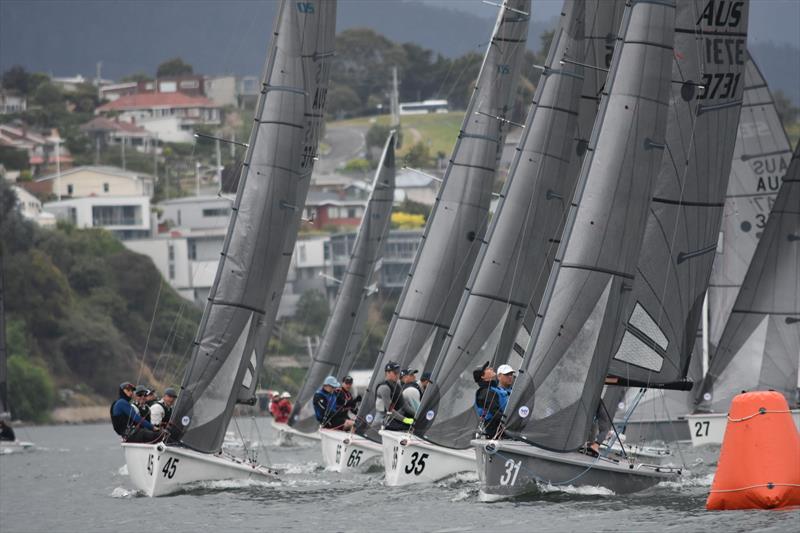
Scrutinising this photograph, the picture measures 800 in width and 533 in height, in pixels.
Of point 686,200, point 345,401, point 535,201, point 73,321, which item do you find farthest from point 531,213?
point 73,321

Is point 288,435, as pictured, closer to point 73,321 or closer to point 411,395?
point 411,395

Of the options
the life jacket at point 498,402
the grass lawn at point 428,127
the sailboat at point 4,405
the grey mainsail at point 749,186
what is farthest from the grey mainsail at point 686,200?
the grass lawn at point 428,127

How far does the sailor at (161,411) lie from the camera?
2412cm

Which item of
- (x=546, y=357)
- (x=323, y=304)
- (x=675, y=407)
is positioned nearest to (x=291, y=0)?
(x=546, y=357)

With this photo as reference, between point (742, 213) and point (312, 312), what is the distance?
6286cm

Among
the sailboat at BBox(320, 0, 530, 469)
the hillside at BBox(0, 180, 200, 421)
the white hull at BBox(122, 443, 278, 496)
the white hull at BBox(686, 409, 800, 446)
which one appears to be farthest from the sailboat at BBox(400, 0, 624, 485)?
the hillside at BBox(0, 180, 200, 421)

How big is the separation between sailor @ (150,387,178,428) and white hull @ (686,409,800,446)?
10453 mm

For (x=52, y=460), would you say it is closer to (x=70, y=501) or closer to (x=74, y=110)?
(x=70, y=501)

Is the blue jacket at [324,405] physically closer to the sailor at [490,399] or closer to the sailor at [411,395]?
the sailor at [411,395]

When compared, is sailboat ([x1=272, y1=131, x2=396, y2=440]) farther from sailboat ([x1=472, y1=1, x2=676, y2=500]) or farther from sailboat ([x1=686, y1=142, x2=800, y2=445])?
sailboat ([x1=472, y1=1, x2=676, y2=500])

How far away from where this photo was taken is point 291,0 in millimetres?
27281

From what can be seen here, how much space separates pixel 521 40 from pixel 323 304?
6810 centimetres

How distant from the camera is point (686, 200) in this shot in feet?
73.1

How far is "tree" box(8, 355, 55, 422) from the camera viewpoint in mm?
67250
